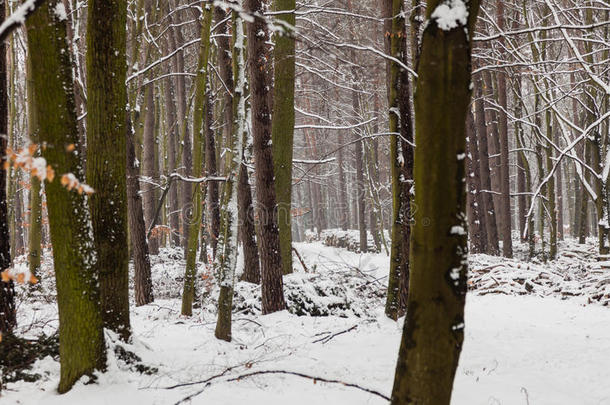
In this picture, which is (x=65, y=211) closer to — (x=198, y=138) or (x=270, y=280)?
(x=198, y=138)

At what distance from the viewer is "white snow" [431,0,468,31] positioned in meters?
2.63

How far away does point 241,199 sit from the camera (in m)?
9.65

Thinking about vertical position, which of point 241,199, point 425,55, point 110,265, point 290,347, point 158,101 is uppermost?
point 158,101

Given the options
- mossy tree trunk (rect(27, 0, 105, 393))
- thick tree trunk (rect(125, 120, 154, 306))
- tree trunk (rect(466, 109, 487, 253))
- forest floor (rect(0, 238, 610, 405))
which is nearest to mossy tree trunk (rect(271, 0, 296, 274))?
forest floor (rect(0, 238, 610, 405))

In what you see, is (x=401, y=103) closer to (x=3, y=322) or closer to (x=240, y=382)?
(x=240, y=382)

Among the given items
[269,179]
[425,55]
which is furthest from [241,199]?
[425,55]

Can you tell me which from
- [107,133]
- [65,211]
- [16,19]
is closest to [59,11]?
[107,133]

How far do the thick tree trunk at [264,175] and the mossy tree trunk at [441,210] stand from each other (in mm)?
5461

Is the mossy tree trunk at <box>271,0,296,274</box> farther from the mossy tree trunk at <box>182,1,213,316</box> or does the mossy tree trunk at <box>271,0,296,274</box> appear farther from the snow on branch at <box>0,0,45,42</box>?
the snow on branch at <box>0,0,45,42</box>

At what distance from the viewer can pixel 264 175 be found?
816 centimetres

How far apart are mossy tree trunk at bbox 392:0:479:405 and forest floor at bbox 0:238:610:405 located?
194cm

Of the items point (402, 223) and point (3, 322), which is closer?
point (3, 322)

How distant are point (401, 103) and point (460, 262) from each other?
552cm

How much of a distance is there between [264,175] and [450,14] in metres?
5.79
